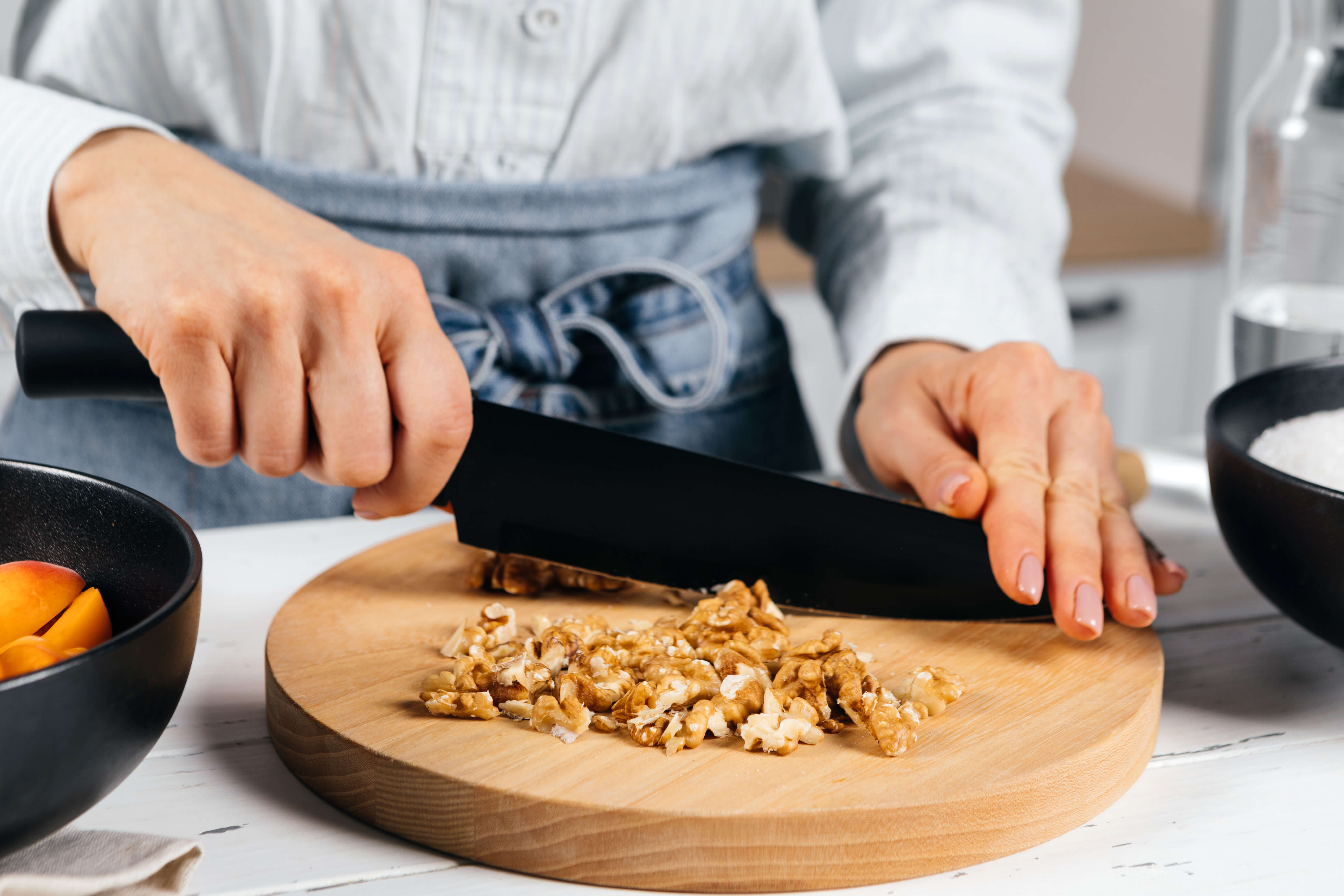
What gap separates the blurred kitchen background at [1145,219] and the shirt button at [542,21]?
4.04ft

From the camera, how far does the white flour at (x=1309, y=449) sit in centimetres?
66

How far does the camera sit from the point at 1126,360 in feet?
7.86

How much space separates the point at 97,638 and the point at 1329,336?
2.87 feet

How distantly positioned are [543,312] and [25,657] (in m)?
0.55

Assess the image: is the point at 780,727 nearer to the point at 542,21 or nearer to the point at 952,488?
the point at 952,488

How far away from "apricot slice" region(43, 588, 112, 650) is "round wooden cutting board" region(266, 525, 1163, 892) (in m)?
0.10

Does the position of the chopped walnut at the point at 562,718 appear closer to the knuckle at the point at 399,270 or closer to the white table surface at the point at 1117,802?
the white table surface at the point at 1117,802

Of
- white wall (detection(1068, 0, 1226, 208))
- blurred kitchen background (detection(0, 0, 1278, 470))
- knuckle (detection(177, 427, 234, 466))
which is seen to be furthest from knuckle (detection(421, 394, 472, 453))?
white wall (detection(1068, 0, 1226, 208))

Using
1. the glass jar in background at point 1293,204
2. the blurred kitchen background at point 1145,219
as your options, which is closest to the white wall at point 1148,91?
the blurred kitchen background at point 1145,219

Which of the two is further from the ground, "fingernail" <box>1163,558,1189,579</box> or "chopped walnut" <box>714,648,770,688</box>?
"chopped walnut" <box>714,648,770,688</box>

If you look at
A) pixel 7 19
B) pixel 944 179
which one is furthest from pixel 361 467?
pixel 7 19

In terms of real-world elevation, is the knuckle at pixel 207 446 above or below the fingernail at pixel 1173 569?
above

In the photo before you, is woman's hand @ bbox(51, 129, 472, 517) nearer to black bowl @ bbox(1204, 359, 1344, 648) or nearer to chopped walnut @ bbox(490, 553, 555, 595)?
chopped walnut @ bbox(490, 553, 555, 595)

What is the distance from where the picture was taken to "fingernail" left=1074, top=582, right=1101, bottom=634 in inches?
26.1
